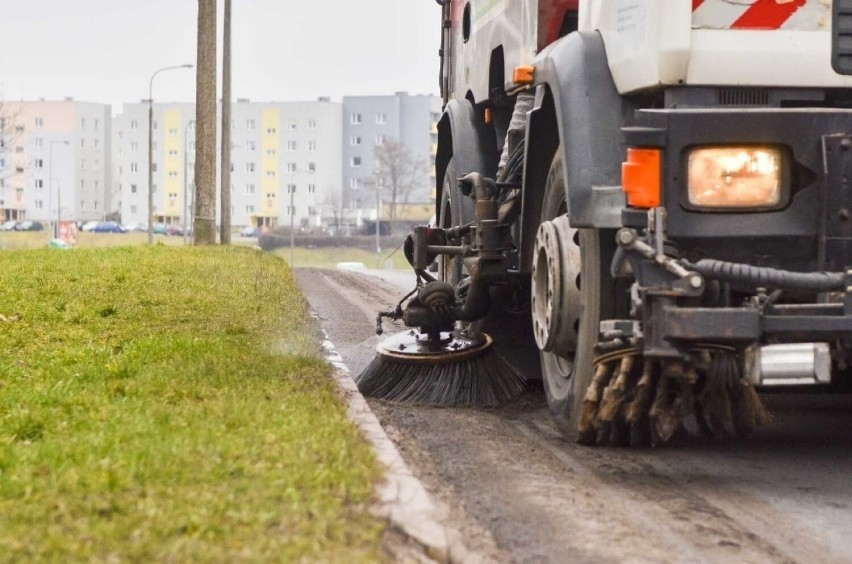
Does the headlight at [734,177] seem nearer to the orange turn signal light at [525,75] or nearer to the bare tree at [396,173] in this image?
the orange turn signal light at [525,75]

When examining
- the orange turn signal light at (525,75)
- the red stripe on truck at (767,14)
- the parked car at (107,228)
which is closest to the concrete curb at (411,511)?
the red stripe on truck at (767,14)

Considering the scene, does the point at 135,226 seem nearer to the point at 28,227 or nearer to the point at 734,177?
the point at 28,227

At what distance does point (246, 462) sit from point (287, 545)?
999mm

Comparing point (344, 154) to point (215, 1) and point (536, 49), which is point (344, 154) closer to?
point (215, 1)

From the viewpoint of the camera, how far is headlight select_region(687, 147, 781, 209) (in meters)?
5.11

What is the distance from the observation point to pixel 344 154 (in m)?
126

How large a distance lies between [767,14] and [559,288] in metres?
1.43

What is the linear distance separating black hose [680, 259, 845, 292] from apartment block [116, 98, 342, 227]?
378 ft

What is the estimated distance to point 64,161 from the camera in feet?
446

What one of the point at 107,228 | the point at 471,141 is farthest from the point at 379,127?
the point at 471,141

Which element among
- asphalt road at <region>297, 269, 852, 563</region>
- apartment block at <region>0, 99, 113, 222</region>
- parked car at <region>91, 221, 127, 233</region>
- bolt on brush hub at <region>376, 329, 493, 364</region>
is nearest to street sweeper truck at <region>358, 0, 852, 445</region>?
asphalt road at <region>297, 269, 852, 563</region>

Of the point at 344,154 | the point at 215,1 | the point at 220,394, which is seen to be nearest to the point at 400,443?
the point at 220,394

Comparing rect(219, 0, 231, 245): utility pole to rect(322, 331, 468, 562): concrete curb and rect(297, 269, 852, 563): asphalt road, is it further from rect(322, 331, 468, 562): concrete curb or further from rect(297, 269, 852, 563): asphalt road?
rect(322, 331, 468, 562): concrete curb

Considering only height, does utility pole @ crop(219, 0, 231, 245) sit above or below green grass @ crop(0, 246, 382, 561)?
above
